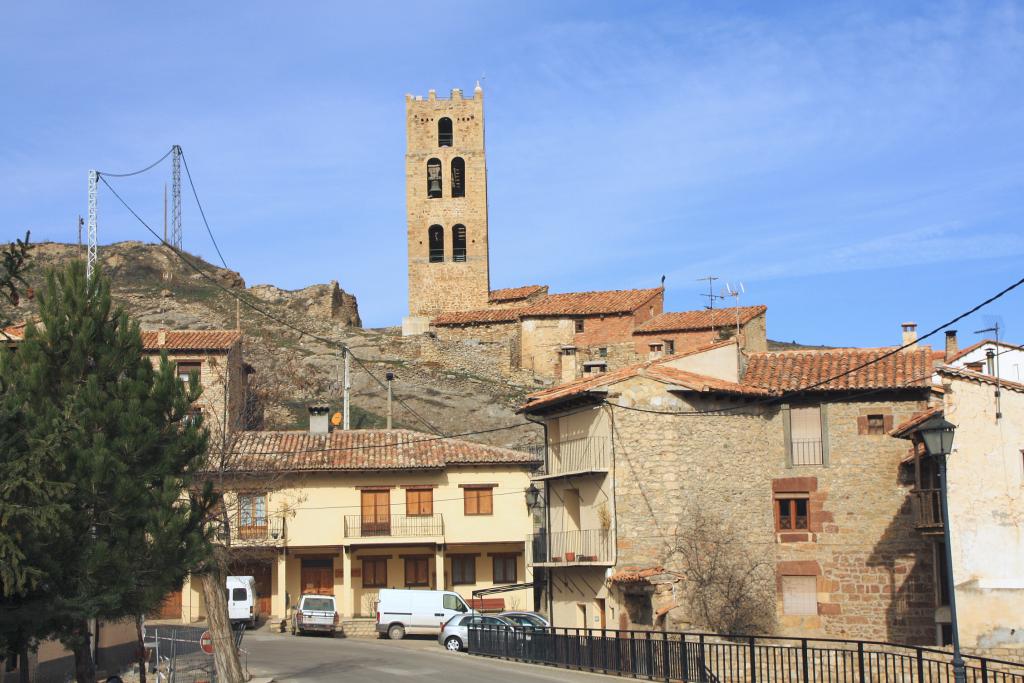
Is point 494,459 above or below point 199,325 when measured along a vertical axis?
below

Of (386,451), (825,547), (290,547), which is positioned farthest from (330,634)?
(825,547)

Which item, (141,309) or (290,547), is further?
(141,309)

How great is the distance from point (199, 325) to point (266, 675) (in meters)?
53.0

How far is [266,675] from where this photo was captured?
28797 millimetres

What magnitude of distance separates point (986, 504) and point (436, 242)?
67.1m

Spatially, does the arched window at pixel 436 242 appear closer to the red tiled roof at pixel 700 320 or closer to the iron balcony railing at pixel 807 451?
the red tiled roof at pixel 700 320

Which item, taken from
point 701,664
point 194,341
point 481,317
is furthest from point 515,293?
point 701,664

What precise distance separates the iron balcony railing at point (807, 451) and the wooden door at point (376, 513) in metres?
17.4

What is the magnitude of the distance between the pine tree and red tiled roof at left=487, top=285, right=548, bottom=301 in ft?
196

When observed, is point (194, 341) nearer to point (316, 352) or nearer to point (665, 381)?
point (316, 352)

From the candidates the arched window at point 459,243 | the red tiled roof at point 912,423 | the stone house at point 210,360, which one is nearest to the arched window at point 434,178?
the arched window at point 459,243

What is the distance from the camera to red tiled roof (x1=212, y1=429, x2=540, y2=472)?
46.8 meters

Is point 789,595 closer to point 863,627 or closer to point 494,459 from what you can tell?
point 863,627

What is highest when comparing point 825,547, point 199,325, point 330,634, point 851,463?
point 199,325
